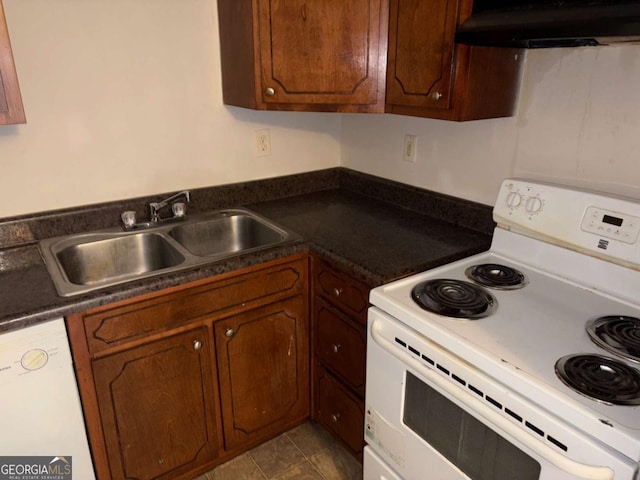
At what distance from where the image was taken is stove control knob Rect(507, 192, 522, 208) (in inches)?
59.9

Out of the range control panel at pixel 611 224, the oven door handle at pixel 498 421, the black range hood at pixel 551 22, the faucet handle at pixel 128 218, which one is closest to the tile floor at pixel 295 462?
the oven door handle at pixel 498 421

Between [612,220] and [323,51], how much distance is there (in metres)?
1.08

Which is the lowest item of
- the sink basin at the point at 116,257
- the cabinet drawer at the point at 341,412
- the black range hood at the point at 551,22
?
the cabinet drawer at the point at 341,412

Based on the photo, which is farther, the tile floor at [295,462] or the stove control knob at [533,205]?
the tile floor at [295,462]

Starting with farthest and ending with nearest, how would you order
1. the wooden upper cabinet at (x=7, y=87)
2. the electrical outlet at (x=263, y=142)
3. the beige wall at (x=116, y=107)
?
the electrical outlet at (x=263, y=142) → the beige wall at (x=116, y=107) → the wooden upper cabinet at (x=7, y=87)

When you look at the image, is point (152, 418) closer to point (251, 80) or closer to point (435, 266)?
point (435, 266)

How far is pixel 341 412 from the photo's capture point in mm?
1777

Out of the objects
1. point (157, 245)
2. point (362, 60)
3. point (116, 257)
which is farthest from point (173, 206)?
point (362, 60)

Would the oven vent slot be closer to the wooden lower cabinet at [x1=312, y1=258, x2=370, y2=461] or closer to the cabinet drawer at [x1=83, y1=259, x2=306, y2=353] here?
the wooden lower cabinet at [x1=312, y1=258, x2=370, y2=461]

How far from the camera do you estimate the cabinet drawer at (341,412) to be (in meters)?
1.69

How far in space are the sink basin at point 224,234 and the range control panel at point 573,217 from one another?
34.7 inches

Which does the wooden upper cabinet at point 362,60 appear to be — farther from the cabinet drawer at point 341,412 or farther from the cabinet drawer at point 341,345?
the cabinet drawer at point 341,412

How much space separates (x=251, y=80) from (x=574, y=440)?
57.2 inches

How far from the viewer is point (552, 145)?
151cm
